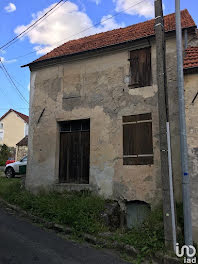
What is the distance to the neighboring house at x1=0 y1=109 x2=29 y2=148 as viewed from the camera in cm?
3506

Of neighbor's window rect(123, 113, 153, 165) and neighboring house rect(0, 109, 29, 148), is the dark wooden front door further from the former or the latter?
neighboring house rect(0, 109, 29, 148)

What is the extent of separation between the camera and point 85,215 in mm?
6801

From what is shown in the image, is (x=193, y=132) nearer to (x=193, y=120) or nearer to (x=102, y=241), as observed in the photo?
(x=193, y=120)

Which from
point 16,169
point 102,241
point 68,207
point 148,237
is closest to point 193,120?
point 148,237

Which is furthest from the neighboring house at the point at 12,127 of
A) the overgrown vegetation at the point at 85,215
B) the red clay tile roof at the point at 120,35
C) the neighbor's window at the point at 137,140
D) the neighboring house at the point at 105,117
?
the neighbor's window at the point at 137,140

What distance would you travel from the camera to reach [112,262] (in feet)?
16.0

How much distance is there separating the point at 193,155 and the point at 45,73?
24.2 ft

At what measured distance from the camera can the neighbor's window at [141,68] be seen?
817 cm

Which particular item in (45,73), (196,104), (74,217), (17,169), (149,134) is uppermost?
(45,73)

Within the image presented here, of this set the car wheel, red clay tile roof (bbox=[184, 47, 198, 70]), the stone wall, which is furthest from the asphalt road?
the stone wall

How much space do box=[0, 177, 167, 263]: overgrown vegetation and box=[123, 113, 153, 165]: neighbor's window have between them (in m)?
1.70

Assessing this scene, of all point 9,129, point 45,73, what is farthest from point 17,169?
point 9,129

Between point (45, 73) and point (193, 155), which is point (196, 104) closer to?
point (193, 155)

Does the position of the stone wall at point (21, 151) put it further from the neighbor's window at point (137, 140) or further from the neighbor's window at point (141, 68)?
the neighbor's window at point (141, 68)
